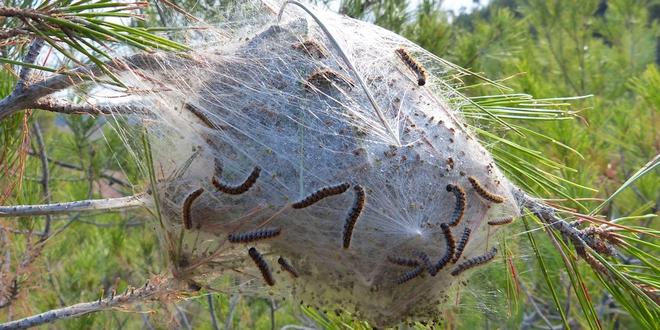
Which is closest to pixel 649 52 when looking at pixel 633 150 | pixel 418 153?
pixel 633 150

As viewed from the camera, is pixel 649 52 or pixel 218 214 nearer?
pixel 218 214

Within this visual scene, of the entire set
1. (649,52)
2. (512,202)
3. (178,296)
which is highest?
(649,52)

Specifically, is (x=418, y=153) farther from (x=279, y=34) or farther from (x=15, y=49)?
(x=15, y=49)

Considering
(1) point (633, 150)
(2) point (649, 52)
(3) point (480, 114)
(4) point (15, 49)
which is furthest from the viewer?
(2) point (649, 52)

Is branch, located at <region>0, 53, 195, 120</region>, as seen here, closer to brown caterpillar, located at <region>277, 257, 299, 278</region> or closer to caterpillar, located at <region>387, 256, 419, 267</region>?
brown caterpillar, located at <region>277, 257, 299, 278</region>

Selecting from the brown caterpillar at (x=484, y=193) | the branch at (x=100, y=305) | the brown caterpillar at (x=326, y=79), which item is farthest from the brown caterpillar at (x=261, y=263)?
the brown caterpillar at (x=484, y=193)

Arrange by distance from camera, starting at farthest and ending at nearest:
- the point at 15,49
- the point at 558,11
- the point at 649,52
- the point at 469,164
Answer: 1. the point at 558,11
2. the point at 649,52
3. the point at 15,49
4. the point at 469,164

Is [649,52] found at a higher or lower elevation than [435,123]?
higher
